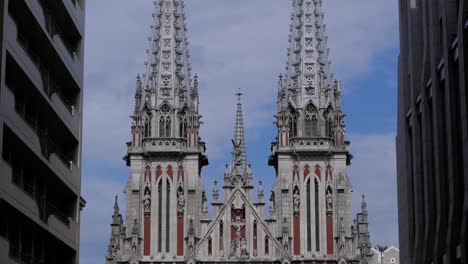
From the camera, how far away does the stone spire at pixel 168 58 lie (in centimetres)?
9450

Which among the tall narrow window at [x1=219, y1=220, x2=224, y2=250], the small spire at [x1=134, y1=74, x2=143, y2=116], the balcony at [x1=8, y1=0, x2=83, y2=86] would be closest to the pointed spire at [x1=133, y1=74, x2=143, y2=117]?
the small spire at [x1=134, y1=74, x2=143, y2=116]

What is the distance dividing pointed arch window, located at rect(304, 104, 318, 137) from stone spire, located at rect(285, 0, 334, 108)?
548mm

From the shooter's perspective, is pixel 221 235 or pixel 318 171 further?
pixel 221 235

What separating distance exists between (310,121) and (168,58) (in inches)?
535

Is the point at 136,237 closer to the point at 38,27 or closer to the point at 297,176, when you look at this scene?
the point at 297,176

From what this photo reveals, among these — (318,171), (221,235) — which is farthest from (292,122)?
(221,235)

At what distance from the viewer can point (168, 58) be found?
9581cm

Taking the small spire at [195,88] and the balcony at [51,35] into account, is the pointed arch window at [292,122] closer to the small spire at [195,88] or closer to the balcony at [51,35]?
the small spire at [195,88]

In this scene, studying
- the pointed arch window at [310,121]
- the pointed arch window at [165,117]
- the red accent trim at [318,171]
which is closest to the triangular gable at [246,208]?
the red accent trim at [318,171]

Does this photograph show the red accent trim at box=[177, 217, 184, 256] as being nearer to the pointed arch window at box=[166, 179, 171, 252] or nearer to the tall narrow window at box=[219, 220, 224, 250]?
the pointed arch window at box=[166, 179, 171, 252]

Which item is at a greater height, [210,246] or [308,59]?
[308,59]

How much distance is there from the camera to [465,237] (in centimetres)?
3259

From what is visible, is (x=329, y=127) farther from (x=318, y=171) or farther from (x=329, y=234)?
(x=329, y=234)

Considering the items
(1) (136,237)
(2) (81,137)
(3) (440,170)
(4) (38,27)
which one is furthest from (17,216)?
(1) (136,237)
